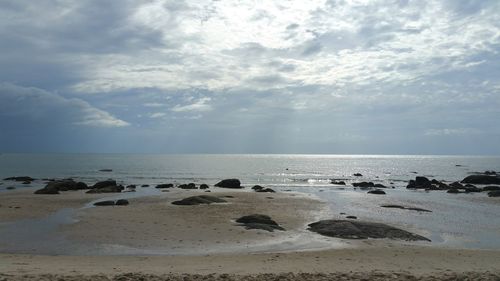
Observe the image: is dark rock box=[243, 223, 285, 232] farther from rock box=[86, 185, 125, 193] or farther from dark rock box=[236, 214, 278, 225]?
rock box=[86, 185, 125, 193]

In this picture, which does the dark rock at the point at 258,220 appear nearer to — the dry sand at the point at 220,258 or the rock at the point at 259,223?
the rock at the point at 259,223

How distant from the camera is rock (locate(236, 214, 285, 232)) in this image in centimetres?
2499

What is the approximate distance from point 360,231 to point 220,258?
9963mm

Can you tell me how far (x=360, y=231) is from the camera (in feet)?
77.6

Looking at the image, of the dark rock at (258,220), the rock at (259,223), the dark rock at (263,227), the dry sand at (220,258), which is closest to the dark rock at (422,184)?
the dry sand at (220,258)

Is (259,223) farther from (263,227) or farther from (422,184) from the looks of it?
(422,184)

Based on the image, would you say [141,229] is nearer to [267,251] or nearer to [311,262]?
[267,251]

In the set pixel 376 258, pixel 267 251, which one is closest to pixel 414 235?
pixel 376 258

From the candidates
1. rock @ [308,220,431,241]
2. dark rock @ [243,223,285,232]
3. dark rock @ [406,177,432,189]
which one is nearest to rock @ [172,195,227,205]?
dark rock @ [243,223,285,232]

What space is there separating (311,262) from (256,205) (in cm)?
2228

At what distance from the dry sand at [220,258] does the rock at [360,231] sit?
1124 millimetres

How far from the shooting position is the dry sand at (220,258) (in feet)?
44.6

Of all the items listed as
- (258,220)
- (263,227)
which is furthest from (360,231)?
(258,220)

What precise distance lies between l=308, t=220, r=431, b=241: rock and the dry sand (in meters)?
1.12
